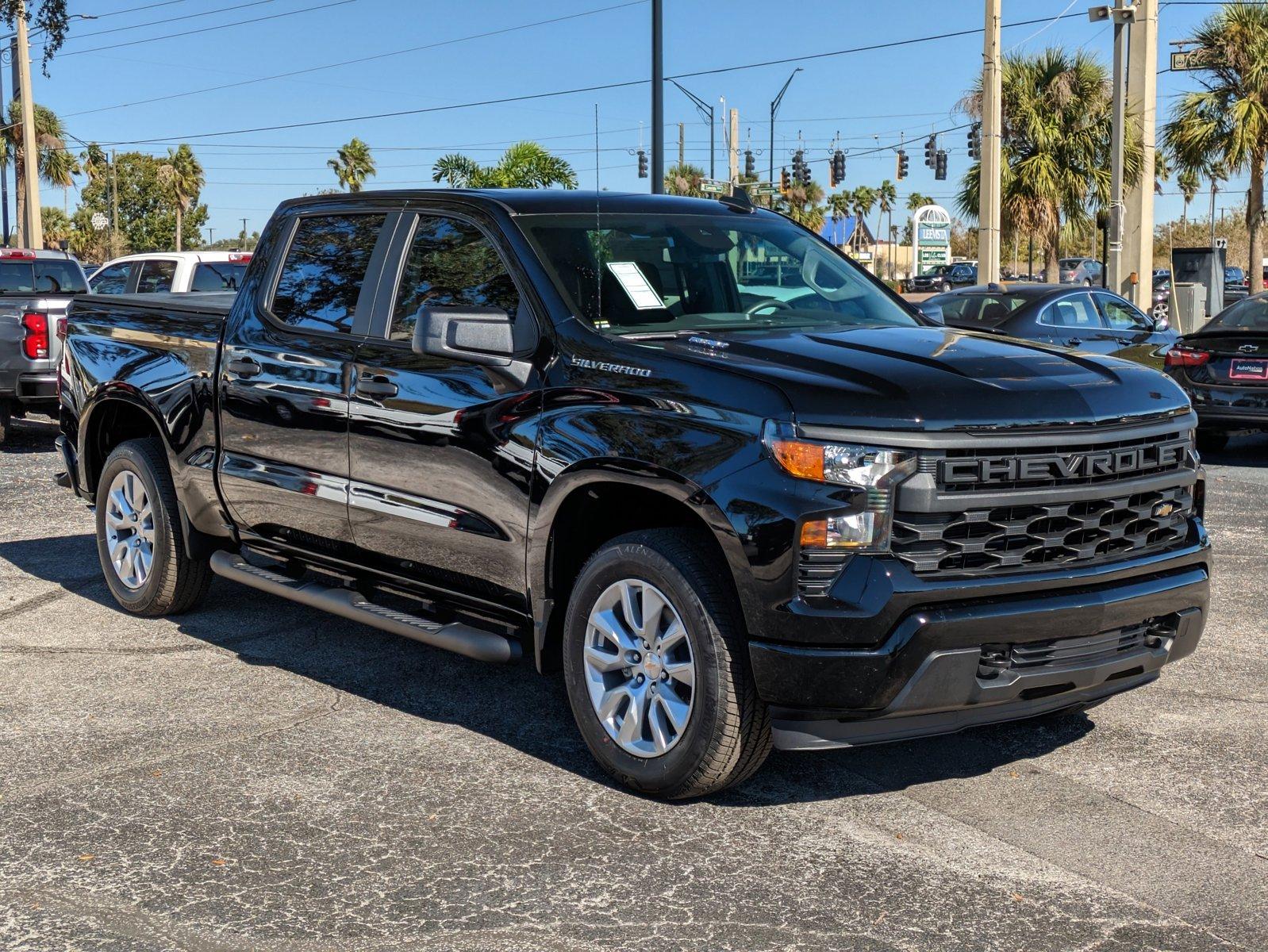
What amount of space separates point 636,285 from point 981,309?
34.4ft

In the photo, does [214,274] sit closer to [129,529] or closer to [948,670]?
[129,529]

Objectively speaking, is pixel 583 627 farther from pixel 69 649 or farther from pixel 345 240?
pixel 69 649

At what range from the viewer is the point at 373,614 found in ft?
18.6

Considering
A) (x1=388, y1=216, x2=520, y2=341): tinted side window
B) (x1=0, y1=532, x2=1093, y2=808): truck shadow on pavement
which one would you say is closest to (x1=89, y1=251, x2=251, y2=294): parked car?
(x1=0, y1=532, x2=1093, y2=808): truck shadow on pavement

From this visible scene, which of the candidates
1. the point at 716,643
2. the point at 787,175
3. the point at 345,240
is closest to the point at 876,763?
the point at 716,643

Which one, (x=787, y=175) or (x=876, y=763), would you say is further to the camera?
(x=787, y=175)

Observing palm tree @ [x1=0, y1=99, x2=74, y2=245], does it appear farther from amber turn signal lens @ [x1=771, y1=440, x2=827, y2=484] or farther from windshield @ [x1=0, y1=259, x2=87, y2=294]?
amber turn signal lens @ [x1=771, y1=440, x2=827, y2=484]

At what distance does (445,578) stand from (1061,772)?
2.25 meters

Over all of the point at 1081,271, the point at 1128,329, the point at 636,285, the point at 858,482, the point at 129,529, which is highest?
the point at 1081,271

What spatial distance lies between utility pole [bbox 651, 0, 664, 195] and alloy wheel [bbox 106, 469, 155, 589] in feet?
50.6

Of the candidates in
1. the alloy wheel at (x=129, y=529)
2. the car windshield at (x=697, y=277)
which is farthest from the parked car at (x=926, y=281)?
the car windshield at (x=697, y=277)

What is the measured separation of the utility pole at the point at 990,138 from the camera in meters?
25.4

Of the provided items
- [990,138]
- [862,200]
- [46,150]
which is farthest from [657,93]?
[862,200]

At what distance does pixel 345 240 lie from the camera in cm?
616
